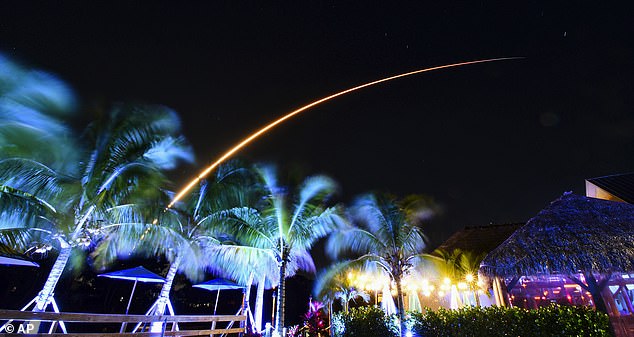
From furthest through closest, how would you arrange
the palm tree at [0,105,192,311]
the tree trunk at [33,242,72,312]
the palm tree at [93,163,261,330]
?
the palm tree at [93,163,261,330]
the palm tree at [0,105,192,311]
the tree trunk at [33,242,72,312]

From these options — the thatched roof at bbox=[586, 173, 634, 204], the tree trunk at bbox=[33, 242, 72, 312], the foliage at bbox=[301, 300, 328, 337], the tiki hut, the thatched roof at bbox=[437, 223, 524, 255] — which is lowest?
the foliage at bbox=[301, 300, 328, 337]

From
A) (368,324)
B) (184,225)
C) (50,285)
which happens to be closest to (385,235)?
(368,324)

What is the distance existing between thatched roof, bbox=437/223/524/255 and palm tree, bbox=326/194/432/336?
6.81 m

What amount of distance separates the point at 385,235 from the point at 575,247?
5.57 meters

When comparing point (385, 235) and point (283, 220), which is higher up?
point (283, 220)

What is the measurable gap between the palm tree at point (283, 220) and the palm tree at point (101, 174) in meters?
3.24

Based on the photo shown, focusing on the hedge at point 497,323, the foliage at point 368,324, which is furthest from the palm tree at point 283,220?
the hedge at point 497,323

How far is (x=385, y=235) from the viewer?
12172 millimetres

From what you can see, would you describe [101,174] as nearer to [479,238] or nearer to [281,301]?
[281,301]

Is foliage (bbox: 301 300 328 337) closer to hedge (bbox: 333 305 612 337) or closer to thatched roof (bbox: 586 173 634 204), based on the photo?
hedge (bbox: 333 305 612 337)

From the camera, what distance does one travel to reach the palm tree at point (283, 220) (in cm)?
1153

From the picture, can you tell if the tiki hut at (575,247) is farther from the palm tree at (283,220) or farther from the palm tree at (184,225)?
the palm tree at (184,225)

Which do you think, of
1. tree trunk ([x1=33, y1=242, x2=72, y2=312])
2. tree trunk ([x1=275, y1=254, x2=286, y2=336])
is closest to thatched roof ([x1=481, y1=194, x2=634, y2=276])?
tree trunk ([x1=275, y1=254, x2=286, y2=336])

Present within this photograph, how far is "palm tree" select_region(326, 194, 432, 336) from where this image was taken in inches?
469
